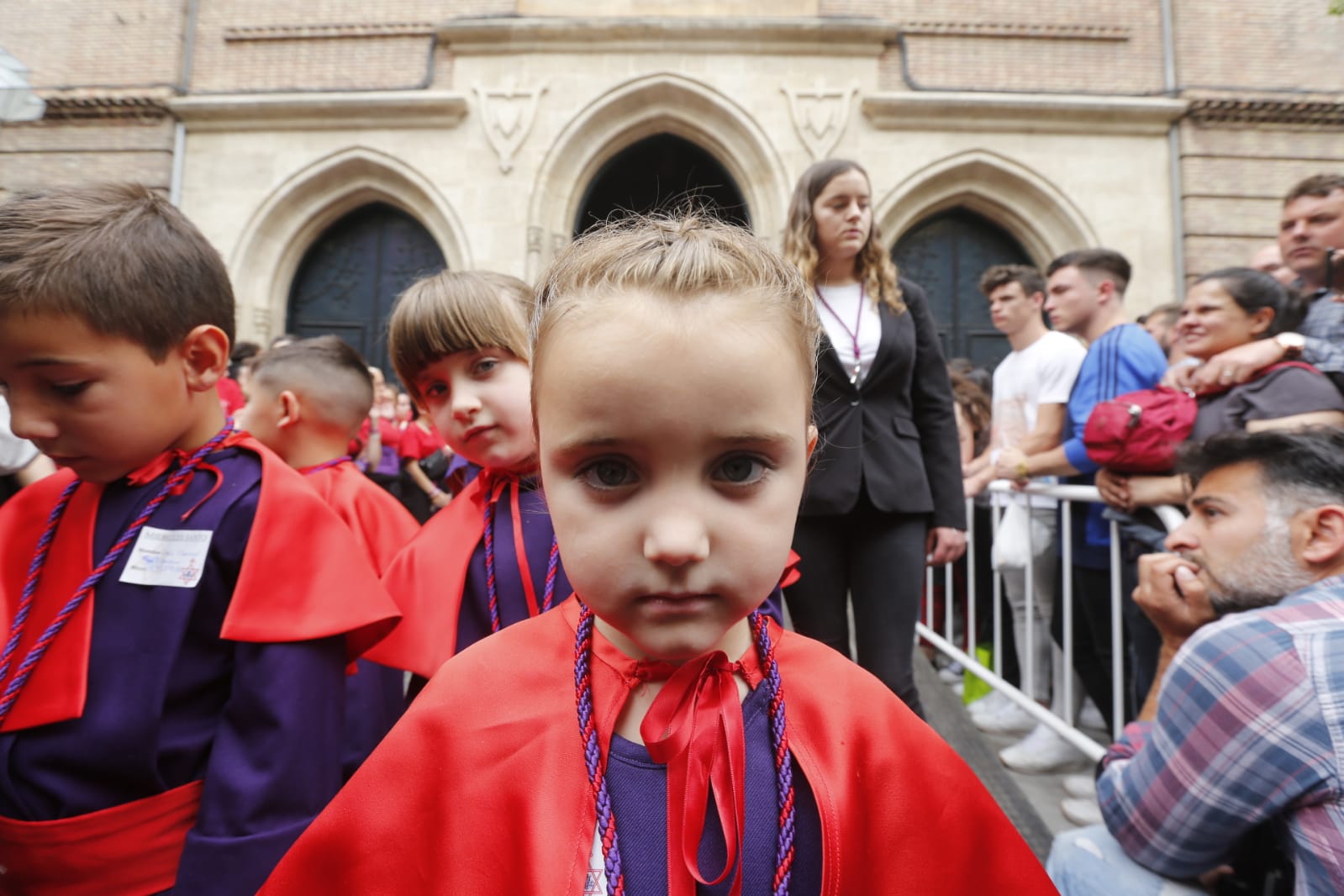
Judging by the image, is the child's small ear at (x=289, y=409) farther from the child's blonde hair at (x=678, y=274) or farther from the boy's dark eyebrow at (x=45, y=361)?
the child's blonde hair at (x=678, y=274)

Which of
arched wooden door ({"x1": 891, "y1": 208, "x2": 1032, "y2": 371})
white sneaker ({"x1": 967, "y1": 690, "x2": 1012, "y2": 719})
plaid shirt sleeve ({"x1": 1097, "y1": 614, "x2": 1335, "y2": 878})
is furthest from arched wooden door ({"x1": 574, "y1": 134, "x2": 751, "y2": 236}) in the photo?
plaid shirt sleeve ({"x1": 1097, "y1": 614, "x2": 1335, "y2": 878})

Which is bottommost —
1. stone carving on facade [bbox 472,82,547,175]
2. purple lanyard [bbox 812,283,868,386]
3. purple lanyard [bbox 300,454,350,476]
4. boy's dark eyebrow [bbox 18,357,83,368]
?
purple lanyard [bbox 300,454,350,476]

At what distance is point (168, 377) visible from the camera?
4.21 ft

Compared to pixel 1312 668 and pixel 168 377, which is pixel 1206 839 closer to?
pixel 1312 668

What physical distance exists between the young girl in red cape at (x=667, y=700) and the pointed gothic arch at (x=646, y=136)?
27.2ft

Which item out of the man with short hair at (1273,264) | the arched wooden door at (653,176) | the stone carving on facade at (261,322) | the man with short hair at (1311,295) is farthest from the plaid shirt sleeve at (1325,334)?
the stone carving on facade at (261,322)

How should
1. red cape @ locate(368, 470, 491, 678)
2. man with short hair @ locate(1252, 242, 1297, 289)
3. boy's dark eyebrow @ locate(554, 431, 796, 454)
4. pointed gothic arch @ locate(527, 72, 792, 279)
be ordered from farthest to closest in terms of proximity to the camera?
pointed gothic arch @ locate(527, 72, 792, 279) < man with short hair @ locate(1252, 242, 1297, 289) < red cape @ locate(368, 470, 491, 678) < boy's dark eyebrow @ locate(554, 431, 796, 454)

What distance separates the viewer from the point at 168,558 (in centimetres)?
124

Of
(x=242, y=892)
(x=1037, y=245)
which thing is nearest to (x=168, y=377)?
(x=242, y=892)

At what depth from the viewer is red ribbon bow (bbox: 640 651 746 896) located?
812 millimetres

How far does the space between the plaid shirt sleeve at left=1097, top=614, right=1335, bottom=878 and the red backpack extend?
1.23 m

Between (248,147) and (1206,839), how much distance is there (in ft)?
36.0

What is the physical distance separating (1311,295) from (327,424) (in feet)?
12.1

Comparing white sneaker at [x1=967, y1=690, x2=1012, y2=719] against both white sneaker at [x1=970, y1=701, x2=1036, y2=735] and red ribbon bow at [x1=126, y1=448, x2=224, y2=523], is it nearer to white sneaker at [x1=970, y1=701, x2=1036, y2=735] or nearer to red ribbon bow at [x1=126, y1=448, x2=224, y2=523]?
white sneaker at [x1=970, y1=701, x2=1036, y2=735]
